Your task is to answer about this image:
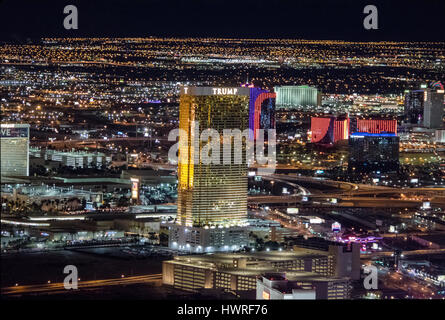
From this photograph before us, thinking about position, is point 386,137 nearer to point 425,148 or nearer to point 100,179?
point 425,148

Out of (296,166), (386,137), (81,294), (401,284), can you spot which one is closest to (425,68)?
(386,137)

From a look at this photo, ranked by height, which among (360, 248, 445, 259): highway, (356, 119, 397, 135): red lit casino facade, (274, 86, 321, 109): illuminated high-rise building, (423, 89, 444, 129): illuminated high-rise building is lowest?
(360, 248, 445, 259): highway

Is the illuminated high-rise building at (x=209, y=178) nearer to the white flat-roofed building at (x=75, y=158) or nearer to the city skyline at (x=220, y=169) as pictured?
the city skyline at (x=220, y=169)

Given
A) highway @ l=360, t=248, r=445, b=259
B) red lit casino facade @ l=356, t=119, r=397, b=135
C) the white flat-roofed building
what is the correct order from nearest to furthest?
highway @ l=360, t=248, r=445, b=259
the white flat-roofed building
red lit casino facade @ l=356, t=119, r=397, b=135

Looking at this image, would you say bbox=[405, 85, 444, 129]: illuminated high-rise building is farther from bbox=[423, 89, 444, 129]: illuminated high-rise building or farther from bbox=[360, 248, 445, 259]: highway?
bbox=[360, 248, 445, 259]: highway

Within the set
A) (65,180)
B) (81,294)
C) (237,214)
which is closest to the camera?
(81,294)

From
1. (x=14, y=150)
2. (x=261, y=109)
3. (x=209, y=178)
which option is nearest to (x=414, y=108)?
(x=261, y=109)

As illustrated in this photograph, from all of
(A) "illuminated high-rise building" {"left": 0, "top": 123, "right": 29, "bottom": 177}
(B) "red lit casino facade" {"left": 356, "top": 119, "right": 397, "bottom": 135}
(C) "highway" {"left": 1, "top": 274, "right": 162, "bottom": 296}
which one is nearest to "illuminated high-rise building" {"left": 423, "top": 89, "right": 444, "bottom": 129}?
(B) "red lit casino facade" {"left": 356, "top": 119, "right": 397, "bottom": 135}
